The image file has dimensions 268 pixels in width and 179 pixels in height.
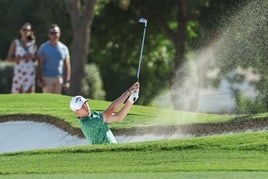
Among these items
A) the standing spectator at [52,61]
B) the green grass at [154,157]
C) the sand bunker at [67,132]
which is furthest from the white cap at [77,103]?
the standing spectator at [52,61]

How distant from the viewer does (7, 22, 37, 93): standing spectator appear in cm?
1891

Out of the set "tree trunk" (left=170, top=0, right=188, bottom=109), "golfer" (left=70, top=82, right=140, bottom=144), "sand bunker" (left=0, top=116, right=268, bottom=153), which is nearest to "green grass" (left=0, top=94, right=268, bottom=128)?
"sand bunker" (left=0, top=116, right=268, bottom=153)

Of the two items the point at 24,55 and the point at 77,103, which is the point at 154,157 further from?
the point at 24,55

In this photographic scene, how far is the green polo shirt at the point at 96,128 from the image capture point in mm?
11367

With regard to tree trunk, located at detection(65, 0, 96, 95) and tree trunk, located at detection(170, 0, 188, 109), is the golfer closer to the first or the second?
tree trunk, located at detection(170, 0, 188, 109)

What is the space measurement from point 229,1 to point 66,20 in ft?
43.7

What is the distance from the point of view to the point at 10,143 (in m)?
14.9

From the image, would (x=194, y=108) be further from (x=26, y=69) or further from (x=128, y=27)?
(x=128, y=27)

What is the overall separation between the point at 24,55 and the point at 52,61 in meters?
0.51

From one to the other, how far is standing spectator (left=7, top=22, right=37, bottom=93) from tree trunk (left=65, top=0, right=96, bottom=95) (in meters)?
4.74

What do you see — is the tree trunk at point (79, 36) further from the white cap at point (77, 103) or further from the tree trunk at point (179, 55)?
the white cap at point (77, 103)

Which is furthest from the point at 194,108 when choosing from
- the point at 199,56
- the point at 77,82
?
the point at 77,82

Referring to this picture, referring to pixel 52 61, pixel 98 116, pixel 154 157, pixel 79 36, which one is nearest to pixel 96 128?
pixel 98 116

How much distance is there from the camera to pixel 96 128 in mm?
11391
